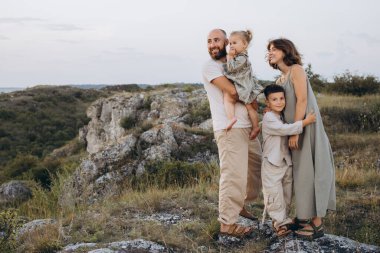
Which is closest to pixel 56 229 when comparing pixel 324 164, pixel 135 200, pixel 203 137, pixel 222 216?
pixel 135 200

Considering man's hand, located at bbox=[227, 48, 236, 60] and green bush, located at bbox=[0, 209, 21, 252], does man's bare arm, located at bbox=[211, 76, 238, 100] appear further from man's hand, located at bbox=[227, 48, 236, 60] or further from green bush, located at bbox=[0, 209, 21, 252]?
green bush, located at bbox=[0, 209, 21, 252]

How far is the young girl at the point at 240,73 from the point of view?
4605 millimetres

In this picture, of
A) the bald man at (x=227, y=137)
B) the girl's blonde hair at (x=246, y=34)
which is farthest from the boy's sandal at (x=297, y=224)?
the girl's blonde hair at (x=246, y=34)

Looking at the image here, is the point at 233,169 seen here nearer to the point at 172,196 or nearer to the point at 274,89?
the point at 274,89

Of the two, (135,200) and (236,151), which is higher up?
(236,151)

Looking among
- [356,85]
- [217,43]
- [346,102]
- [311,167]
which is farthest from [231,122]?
[356,85]

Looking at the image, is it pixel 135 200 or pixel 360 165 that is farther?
pixel 360 165

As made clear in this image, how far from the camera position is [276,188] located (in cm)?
478

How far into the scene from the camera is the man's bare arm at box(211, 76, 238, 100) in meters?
4.63

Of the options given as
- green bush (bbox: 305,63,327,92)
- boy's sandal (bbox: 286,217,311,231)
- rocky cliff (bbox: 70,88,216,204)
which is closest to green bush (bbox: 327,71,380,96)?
green bush (bbox: 305,63,327,92)

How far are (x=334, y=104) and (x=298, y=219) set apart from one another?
10.0m

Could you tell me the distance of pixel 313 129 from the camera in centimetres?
471

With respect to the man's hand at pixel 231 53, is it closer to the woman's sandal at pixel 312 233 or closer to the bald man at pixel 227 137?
the bald man at pixel 227 137

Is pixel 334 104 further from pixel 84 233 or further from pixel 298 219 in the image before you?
pixel 84 233
